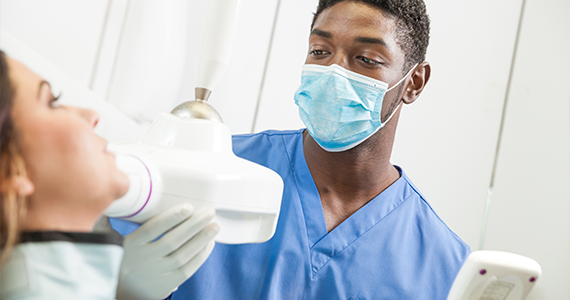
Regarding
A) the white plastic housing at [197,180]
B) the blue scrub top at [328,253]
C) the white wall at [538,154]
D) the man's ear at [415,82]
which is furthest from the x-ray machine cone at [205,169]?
the white wall at [538,154]

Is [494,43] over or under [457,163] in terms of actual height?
over

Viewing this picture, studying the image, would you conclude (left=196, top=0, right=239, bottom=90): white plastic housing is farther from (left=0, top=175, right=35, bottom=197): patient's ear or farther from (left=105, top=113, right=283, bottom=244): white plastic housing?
(left=0, top=175, right=35, bottom=197): patient's ear

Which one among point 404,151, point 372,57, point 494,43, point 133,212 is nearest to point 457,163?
point 404,151

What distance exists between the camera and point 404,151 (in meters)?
1.79

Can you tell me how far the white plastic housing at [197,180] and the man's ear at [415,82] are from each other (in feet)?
2.24

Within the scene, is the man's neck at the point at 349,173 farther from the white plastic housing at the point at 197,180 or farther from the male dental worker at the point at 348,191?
the white plastic housing at the point at 197,180

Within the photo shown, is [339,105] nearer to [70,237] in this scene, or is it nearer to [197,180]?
[197,180]

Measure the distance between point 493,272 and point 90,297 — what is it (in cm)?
61

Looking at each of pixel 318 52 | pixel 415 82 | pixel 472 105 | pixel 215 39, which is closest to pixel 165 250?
pixel 215 39

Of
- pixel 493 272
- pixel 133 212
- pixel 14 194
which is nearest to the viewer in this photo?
pixel 14 194

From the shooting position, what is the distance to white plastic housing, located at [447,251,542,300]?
0.68 metres

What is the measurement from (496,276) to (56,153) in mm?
673

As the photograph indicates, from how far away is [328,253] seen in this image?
969 millimetres

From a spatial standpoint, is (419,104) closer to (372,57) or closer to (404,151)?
(404,151)
